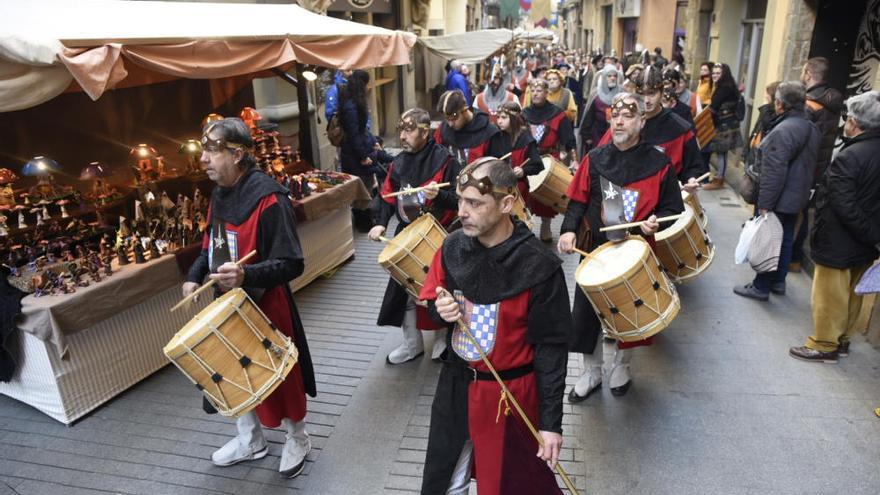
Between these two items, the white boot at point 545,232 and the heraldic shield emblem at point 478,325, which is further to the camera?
the white boot at point 545,232

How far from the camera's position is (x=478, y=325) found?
255 cm

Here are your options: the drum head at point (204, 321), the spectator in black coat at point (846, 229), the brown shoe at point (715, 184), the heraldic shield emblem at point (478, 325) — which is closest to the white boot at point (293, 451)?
the drum head at point (204, 321)

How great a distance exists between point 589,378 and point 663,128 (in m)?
2.06

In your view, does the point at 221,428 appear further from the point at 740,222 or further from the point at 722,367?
the point at 740,222

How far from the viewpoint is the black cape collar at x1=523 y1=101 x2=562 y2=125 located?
7.38 meters

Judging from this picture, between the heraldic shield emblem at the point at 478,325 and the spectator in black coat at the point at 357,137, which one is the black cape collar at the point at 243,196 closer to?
the heraldic shield emblem at the point at 478,325

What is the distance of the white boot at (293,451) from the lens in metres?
3.73

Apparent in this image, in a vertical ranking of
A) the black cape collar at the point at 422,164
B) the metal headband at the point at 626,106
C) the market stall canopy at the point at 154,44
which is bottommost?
the black cape collar at the point at 422,164

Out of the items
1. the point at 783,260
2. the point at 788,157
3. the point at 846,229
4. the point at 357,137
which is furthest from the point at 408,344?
the point at 783,260

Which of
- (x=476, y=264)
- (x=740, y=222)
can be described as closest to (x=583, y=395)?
(x=476, y=264)

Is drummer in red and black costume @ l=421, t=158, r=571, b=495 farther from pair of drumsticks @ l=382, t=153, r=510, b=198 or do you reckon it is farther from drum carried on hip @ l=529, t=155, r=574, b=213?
drum carried on hip @ l=529, t=155, r=574, b=213

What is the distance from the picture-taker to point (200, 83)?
8383 millimetres

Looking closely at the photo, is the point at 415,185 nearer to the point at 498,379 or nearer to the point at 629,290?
the point at 629,290

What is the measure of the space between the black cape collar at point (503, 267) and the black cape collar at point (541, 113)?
5094mm
